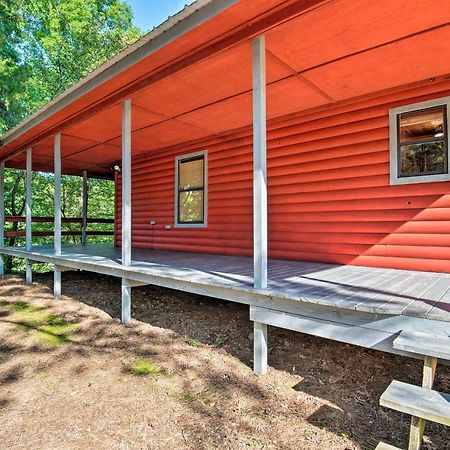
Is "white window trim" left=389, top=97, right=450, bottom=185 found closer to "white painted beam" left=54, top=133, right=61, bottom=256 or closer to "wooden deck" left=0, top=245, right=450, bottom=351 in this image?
"wooden deck" left=0, top=245, right=450, bottom=351

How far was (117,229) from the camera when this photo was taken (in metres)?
9.11

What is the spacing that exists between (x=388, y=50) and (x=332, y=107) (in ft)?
4.87

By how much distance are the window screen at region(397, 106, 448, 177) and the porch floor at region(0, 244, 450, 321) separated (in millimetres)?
1246

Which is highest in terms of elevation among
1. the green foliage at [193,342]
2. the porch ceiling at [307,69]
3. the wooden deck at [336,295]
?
the porch ceiling at [307,69]

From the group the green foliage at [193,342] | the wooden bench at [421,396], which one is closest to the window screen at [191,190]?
the green foliage at [193,342]

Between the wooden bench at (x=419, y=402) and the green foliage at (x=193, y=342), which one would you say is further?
the green foliage at (x=193, y=342)

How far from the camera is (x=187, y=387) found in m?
2.77

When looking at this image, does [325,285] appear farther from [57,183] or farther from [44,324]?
[57,183]

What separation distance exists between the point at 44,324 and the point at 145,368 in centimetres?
214

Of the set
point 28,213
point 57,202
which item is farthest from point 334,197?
point 28,213

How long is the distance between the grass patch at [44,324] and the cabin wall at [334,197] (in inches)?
112

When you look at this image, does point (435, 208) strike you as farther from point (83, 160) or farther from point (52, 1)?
point (52, 1)

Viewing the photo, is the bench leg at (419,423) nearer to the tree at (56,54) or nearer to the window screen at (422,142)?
the window screen at (422,142)

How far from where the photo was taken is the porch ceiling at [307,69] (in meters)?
2.57
